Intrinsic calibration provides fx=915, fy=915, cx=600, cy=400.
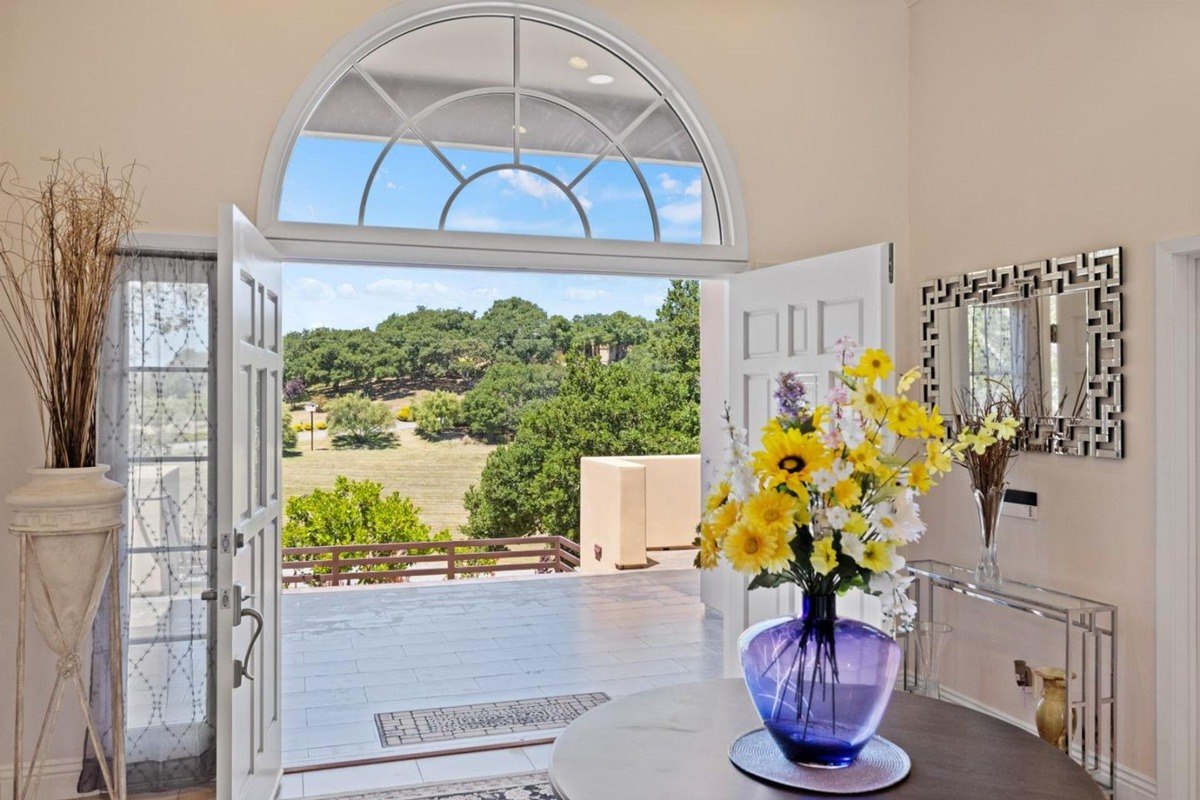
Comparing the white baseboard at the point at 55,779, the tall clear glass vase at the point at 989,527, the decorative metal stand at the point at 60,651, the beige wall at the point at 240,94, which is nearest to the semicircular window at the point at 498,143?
the beige wall at the point at 240,94

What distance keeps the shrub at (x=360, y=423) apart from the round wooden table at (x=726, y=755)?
10.8 meters

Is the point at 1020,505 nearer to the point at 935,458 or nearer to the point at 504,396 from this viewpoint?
the point at 935,458

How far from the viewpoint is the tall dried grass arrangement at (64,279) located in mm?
2760

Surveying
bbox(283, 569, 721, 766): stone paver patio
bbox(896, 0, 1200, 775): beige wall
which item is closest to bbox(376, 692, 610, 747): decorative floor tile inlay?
bbox(283, 569, 721, 766): stone paver patio

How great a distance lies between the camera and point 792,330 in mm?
3568

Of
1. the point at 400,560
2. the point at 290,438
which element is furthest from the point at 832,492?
the point at 290,438

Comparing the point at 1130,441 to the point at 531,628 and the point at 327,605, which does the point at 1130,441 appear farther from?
the point at 327,605

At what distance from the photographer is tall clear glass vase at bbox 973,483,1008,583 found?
3.32 meters

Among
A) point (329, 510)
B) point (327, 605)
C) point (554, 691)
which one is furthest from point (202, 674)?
point (329, 510)

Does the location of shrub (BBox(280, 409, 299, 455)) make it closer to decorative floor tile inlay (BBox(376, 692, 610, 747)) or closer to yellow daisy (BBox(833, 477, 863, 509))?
decorative floor tile inlay (BBox(376, 692, 610, 747))

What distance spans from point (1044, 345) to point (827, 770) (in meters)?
2.35

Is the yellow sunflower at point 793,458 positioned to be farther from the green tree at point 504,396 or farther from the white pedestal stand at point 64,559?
the green tree at point 504,396

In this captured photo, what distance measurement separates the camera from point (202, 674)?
328 cm

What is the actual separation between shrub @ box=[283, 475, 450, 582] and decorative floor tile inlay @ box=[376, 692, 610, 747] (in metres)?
7.57
